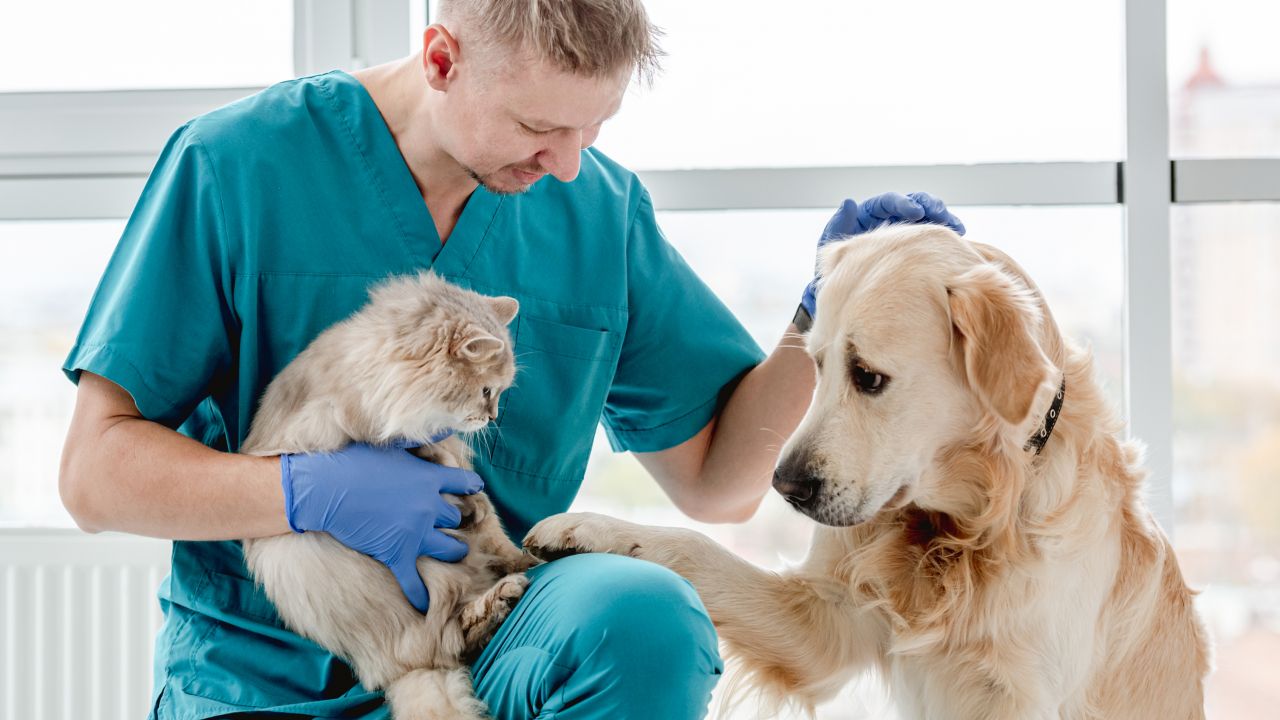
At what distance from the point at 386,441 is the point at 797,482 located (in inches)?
21.2

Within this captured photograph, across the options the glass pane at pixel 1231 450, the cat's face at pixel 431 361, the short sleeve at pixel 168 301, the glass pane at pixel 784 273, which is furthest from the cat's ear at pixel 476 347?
the glass pane at pixel 1231 450

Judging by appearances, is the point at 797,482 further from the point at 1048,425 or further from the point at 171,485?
the point at 171,485

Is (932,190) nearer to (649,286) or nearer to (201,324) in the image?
(649,286)

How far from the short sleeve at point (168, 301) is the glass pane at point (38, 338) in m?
1.15

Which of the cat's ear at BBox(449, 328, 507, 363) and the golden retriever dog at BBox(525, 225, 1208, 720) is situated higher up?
the cat's ear at BBox(449, 328, 507, 363)

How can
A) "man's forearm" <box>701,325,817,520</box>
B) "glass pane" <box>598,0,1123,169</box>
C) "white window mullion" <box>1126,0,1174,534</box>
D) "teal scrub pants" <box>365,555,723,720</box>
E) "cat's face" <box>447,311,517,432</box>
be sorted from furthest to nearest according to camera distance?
1. "glass pane" <box>598,0,1123,169</box>
2. "white window mullion" <box>1126,0,1174,534</box>
3. "man's forearm" <box>701,325,817,520</box>
4. "cat's face" <box>447,311,517,432</box>
5. "teal scrub pants" <box>365,555,723,720</box>

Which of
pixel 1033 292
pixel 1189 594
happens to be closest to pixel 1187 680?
pixel 1189 594

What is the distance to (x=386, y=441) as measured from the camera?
1305mm

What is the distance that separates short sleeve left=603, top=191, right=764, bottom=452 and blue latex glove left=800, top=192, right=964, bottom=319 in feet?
0.70

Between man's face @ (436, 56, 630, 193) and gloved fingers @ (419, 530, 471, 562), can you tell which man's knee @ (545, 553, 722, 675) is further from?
man's face @ (436, 56, 630, 193)

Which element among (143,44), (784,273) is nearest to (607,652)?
(784,273)

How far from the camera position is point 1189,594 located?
1.39 metres

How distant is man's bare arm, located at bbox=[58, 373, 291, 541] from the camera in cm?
122

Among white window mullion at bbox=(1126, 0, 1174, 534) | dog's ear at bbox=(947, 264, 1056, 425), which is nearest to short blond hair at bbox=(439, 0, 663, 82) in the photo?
dog's ear at bbox=(947, 264, 1056, 425)
